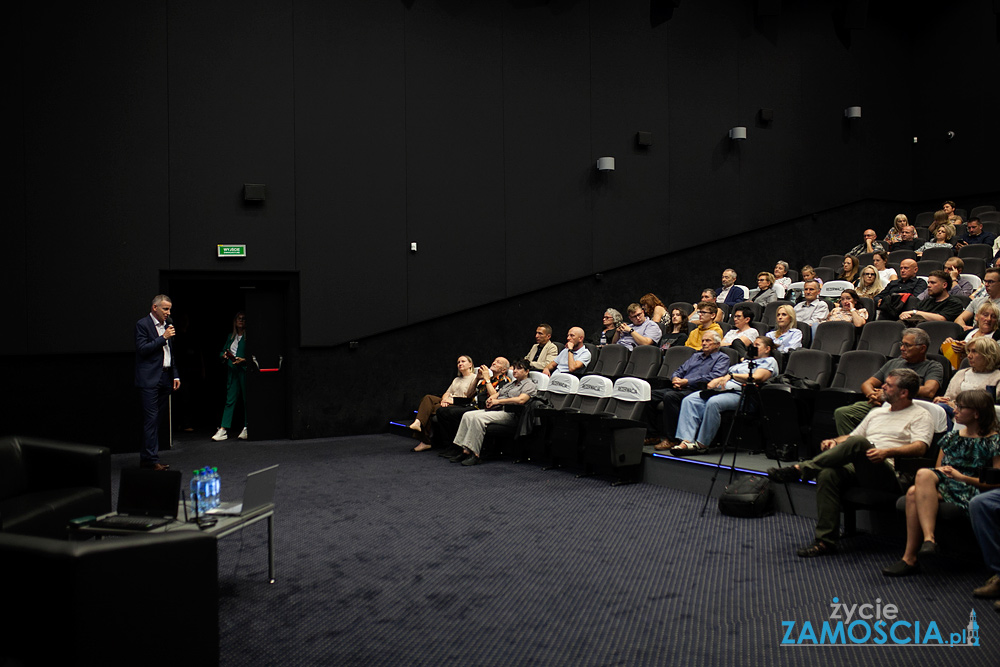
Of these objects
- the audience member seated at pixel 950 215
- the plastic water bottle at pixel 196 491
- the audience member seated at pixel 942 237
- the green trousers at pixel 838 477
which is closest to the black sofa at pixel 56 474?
the plastic water bottle at pixel 196 491

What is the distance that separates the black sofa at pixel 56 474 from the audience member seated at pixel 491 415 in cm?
304

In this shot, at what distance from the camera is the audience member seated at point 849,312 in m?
6.75

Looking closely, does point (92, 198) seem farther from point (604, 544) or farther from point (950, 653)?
point (950, 653)

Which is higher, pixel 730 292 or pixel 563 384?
pixel 730 292

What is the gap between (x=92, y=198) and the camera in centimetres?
A: 732

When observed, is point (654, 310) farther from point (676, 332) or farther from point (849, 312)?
point (849, 312)

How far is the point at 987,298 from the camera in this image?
586cm

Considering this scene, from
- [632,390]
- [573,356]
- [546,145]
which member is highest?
[546,145]

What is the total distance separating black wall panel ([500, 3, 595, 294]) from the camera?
9.17 metres

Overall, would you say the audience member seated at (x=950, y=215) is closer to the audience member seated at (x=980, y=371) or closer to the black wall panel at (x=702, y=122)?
the black wall panel at (x=702, y=122)

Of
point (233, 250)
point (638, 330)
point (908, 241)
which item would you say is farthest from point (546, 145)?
point (908, 241)

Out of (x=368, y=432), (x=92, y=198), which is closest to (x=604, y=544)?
(x=368, y=432)

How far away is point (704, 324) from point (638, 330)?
1.07m

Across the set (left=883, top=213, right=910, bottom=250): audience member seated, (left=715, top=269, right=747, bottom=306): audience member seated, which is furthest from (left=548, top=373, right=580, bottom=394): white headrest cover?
(left=883, top=213, right=910, bottom=250): audience member seated
